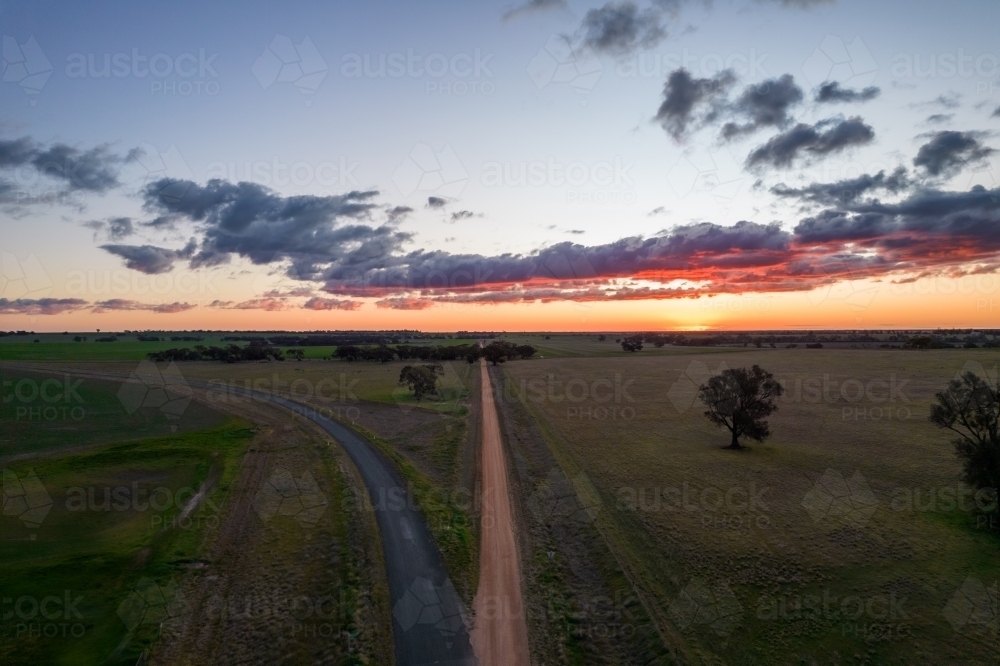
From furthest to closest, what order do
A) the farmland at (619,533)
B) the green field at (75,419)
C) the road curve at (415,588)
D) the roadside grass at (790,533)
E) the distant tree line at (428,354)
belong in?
the distant tree line at (428,354) < the green field at (75,419) < the farmland at (619,533) < the roadside grass at (790,533) < the road curve at (415,588)

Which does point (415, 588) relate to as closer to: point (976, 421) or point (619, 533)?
point (619, 533)

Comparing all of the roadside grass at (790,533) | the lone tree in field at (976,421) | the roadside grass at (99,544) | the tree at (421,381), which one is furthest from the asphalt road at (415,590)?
the tree at (421,381)

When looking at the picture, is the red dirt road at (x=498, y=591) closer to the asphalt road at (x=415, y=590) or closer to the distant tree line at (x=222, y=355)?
the asphalt road at (x=415, y=590)

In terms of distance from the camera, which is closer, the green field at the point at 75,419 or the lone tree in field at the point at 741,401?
the lone tree in field at the point at 741,401

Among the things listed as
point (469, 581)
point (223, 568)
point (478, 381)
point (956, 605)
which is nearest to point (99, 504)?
point (223, 568)

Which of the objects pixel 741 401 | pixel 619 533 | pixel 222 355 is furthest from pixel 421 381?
pixel 222 355

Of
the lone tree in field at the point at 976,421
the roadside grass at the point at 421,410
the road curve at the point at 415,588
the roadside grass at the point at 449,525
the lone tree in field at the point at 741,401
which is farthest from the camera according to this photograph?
the lone tree in field at the point at 741,401

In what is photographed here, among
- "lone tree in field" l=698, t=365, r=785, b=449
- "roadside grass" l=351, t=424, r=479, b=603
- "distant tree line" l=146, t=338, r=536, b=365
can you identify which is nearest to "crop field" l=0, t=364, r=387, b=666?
"roadside grass" l=351, t=424, r=479, b=603
